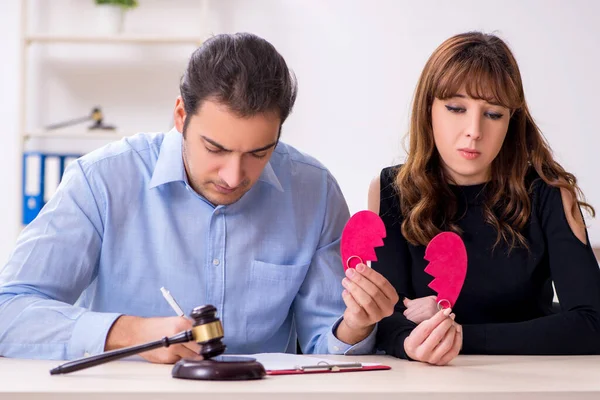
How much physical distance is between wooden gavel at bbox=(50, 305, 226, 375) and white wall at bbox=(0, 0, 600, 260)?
3.27 meters

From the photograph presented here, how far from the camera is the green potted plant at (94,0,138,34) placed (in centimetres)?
431

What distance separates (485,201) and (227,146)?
84 cm

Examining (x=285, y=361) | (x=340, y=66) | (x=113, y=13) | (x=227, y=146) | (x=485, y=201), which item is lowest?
(x=285, y=361)

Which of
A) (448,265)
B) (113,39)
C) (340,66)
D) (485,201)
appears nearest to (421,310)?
(448,265)

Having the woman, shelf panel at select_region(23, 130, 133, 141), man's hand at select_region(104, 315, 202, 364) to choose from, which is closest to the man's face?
man's hand at select_region(104, 315, 202, 364)

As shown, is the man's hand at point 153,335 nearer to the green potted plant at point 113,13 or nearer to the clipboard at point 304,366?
the clipboard at point 304,366

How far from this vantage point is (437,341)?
5.05 ft

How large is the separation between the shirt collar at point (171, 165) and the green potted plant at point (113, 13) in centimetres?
264

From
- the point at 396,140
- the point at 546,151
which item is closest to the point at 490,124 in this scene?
the point at 546,151

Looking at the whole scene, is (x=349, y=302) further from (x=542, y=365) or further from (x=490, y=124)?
(x=490, y=124)

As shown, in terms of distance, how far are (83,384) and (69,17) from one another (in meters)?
3.65

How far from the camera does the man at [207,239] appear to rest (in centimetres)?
158

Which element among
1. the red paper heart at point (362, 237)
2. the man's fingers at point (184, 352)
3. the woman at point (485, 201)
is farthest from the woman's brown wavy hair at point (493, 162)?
the man's fingers at point (184, 352)

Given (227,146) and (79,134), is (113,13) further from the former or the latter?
(227,146)
